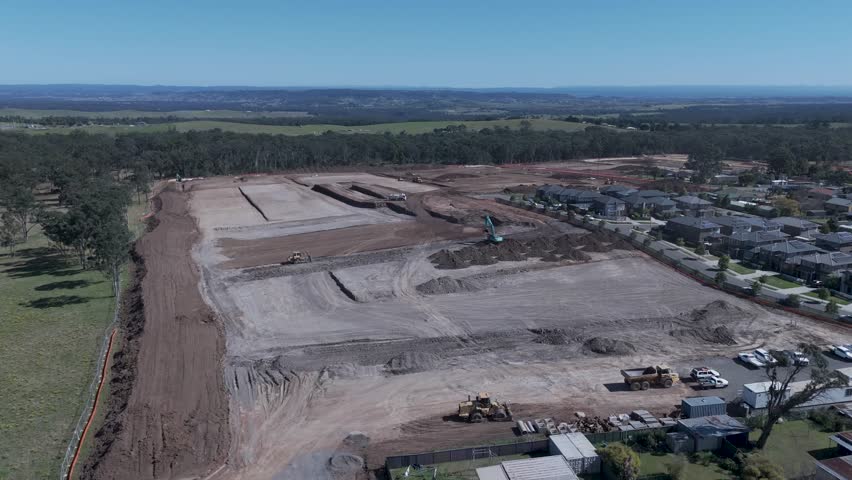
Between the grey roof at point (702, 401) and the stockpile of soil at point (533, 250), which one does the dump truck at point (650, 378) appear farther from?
the stockpile of soil at point (533, 250)

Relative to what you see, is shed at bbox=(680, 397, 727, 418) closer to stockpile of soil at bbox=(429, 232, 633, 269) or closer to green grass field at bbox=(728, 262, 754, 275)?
stockpile of soil at bbox=(429, 232, 633, 269)

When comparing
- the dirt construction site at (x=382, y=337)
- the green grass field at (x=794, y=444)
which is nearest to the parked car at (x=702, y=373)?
the dirt construction site at (x=382, y=337)

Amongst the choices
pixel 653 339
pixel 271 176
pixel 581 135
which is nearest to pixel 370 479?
pixel 653 339

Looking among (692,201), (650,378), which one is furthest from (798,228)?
(650,378)

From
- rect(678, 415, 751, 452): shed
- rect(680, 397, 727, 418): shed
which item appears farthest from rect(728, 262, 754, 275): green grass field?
rect(678, 415, 751, 452): shed

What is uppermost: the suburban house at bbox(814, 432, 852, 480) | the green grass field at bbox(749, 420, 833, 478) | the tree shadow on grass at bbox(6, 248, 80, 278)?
the suburban house at bbox(814, 432, 852, 480)

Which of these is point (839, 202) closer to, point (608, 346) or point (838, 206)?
point (838, 206)
